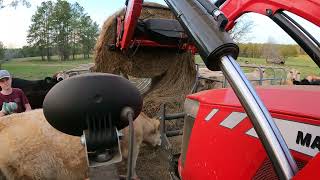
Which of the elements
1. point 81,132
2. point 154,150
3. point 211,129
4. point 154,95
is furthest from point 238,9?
point 154,95

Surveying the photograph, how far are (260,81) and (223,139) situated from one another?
675 cm

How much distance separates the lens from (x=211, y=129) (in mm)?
1998

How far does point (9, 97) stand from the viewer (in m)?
5.50

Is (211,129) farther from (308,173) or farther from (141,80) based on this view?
(141,80)

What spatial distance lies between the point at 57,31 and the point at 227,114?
37.8 meters

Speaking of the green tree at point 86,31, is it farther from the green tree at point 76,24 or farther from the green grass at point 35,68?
the green grass at point 35,68

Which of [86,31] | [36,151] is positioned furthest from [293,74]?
[86,31]

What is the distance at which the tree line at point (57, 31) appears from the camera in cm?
3741

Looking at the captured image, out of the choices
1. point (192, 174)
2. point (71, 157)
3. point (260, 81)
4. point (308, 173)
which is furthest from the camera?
point (260, 81)

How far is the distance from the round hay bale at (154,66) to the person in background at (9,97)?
1850mm

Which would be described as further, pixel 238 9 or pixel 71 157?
pixel 71 157

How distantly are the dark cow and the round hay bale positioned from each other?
90cm

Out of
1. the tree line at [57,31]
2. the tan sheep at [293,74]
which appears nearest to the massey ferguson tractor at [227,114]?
the tan sheep at [293,74]

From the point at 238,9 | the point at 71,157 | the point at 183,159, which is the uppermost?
the point at 238,9
